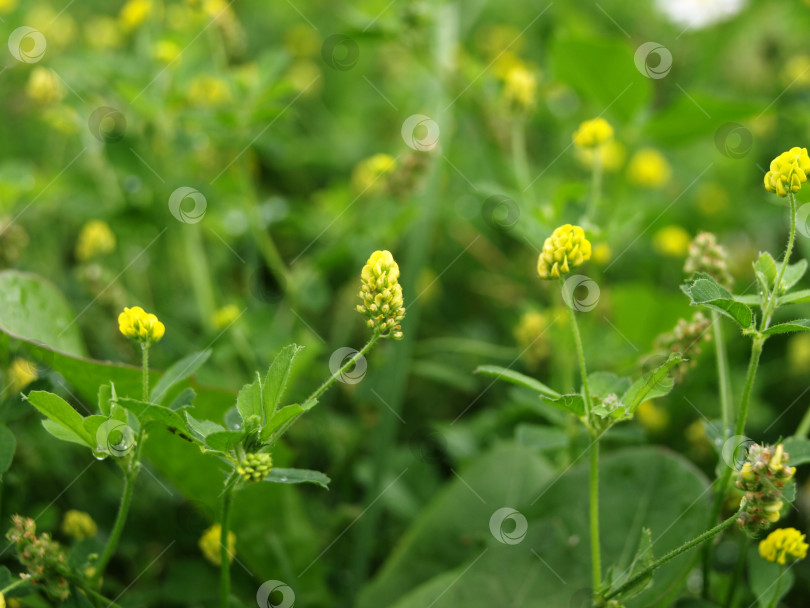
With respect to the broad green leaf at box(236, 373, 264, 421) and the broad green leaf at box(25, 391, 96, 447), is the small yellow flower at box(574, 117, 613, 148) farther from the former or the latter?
the broad green leaf at box(25, 391, 96, 447)

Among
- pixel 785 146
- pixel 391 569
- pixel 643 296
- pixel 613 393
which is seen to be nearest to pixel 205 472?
pixel 391 569

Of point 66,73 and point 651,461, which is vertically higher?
point 651,461

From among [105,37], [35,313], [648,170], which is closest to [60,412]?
[35,313]

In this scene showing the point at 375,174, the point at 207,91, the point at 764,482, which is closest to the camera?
the point at 764,482

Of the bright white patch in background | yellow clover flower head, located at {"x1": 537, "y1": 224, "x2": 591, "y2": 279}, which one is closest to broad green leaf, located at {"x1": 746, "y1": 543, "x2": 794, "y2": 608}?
yellow clover flower head, located at {"x1": 537, "y1": 224, "x2": 591, "y2": 279}

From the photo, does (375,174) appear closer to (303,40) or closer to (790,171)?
(790,171)

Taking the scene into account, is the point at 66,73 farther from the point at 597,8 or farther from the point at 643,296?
the point at 597,8

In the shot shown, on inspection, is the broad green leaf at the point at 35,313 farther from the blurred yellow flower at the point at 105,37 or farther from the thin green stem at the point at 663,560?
the blurred yellow flower at the point at 105,37
